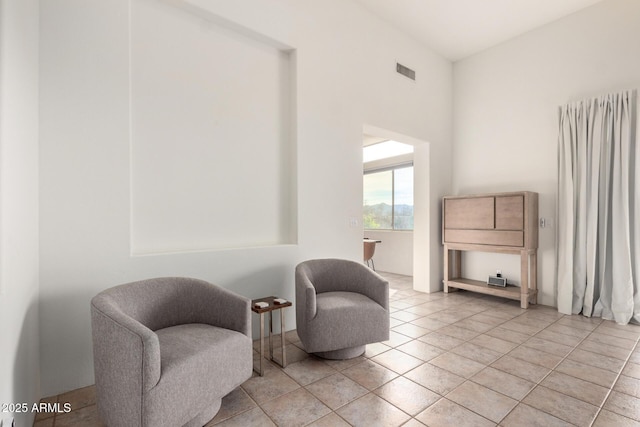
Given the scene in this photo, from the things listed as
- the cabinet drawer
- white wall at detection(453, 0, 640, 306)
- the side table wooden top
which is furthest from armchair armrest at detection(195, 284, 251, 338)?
white wall at detection(453, 0, 640, 306)

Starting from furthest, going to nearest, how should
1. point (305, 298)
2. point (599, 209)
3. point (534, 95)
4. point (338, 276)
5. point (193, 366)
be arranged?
1. point (534, 95)
2. point (599, 209)
3. point (338, 276)
4. point (305, 298)
5. point (193, 366)

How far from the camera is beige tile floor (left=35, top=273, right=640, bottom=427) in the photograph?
188 centimetres

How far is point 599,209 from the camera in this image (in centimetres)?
372

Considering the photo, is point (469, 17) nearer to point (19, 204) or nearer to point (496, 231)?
point (496, 231)

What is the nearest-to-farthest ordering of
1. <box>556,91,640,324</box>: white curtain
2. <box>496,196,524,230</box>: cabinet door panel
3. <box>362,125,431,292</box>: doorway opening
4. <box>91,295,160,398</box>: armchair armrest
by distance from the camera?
<box>91,295,160,398</box>: armchair armrest, <box>556,91,640,324</box>: white curtain, <box>496,196,524,230</box>: cabinet door panel, <box>362,125,431,292</box>: doorway opening

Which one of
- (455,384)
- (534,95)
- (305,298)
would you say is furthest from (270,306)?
(534,95)

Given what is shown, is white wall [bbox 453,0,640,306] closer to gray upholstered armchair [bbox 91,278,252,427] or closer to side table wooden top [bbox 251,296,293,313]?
side table wooden top [bbox 251,296,293,313]

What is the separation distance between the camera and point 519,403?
6.60ft

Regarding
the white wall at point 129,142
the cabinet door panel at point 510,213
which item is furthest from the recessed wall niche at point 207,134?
the cabinet door panel at point 510,213

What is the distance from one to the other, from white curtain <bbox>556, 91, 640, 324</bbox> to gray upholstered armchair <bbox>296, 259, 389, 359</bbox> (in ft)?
8.99

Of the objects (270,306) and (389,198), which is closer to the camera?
(270,306)

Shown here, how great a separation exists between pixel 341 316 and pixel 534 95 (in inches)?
162

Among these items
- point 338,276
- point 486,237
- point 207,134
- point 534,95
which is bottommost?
point 338,276

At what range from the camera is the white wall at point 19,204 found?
1.32 metres
